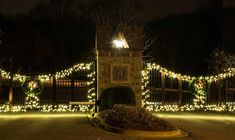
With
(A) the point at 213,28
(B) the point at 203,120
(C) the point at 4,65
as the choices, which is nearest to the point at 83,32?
Answer: (A) the point at 213,28

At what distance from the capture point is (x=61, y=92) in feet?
102

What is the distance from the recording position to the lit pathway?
15750mm

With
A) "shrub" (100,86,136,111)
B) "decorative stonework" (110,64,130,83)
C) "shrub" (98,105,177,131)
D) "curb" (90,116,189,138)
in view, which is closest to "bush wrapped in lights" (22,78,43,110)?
"decorative stonework" (110,64,130,83)

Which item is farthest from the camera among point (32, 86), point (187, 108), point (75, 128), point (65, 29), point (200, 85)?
point (65, 29)

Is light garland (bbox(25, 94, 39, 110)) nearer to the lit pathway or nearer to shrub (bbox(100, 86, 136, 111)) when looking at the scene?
the lit pathway

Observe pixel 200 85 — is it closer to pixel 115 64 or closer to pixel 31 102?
pixel 115 64

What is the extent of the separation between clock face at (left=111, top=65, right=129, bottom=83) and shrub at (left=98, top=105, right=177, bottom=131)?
22.8ft

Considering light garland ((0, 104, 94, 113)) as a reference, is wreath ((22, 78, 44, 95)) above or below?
above

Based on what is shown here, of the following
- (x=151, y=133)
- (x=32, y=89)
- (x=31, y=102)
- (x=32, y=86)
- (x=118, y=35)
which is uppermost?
(x=118, y=35)

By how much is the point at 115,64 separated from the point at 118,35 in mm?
1484

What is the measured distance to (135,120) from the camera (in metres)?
17.3

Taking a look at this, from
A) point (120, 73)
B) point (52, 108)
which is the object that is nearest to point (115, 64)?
point (120, 73)

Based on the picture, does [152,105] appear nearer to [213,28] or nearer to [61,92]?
[61,92]

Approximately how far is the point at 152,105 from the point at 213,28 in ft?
83.3
